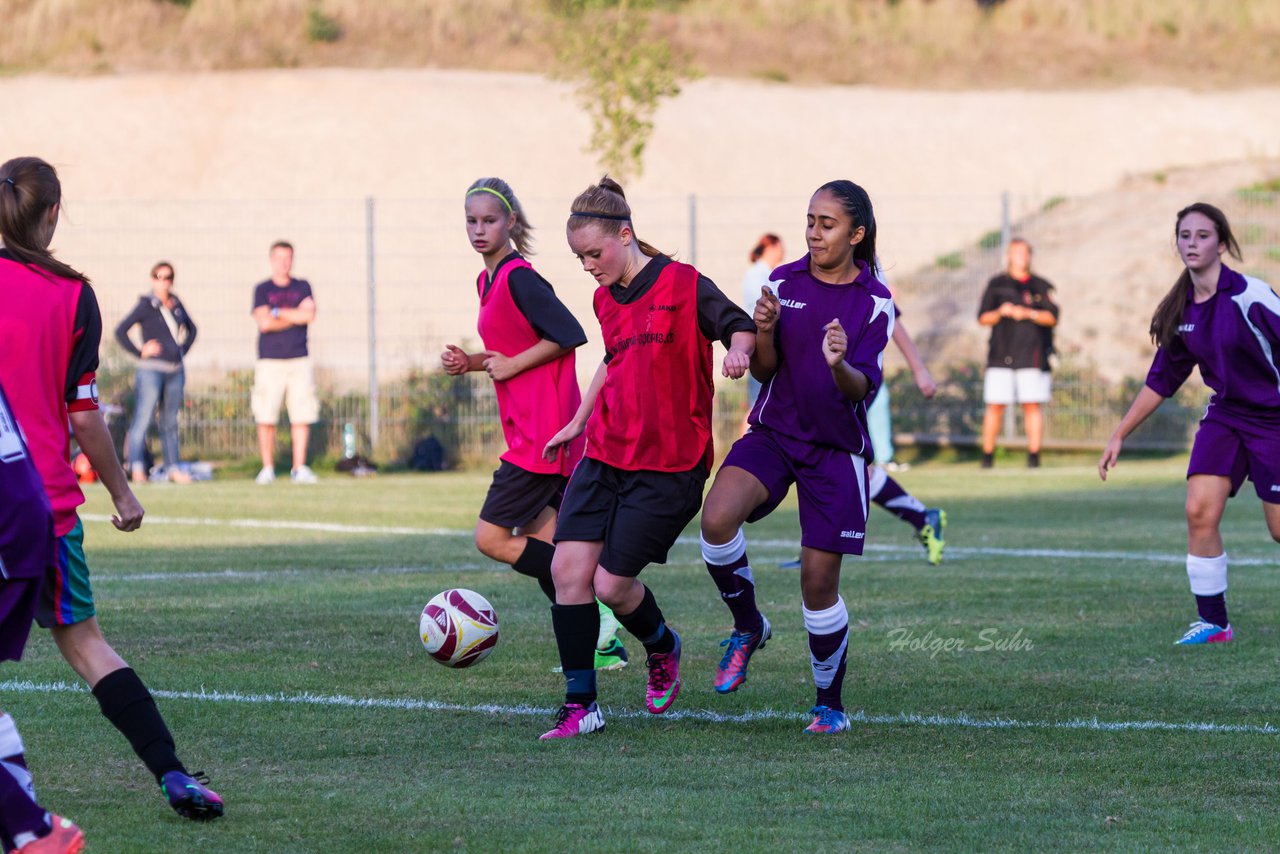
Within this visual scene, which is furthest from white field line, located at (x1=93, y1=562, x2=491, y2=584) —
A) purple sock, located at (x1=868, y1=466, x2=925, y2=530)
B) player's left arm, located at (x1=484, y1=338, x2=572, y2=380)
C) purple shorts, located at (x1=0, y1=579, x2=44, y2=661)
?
purple shorts, located at (x1=0, y1=579, x2=44, y2=661)

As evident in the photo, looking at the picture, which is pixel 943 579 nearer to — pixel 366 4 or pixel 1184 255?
pixel 1184 255

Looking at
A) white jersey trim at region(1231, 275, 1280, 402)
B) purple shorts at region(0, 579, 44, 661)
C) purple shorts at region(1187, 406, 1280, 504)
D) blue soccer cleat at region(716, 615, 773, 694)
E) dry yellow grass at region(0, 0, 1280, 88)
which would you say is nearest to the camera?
purple shorts at region(0, 579, 44, 661)

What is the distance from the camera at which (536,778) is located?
5.29 m

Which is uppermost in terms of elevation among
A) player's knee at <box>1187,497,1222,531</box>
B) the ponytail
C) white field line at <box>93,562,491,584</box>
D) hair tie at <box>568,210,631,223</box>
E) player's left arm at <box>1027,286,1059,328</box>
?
the ponytail

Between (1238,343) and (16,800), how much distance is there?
5605 millimetres

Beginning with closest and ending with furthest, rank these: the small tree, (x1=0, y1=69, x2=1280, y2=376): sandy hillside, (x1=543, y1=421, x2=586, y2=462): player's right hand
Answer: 1. (x1=543, y1=421, x2=586, y2=462): player's right hand
2. the small tree
3. (x1=0, y1=69, x2=1280, y2=376): sandy hillside

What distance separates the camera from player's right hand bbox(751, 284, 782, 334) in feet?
19.2

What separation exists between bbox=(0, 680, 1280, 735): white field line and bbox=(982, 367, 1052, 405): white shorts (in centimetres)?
1315

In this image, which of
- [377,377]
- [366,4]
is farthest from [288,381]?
[366,4]

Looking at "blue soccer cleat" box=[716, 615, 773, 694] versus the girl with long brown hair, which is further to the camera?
the girl with long brown hair

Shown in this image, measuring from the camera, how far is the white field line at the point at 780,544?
1123 centimetres

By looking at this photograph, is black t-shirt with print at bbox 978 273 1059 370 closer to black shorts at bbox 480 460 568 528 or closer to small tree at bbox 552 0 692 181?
small tree at bbox 552 0 692 181

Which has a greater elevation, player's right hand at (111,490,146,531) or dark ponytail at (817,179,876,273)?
dark ponytail at (817,179,876,273)

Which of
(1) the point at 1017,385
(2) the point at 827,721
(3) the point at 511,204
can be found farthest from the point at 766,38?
(2) the point at 827,721
